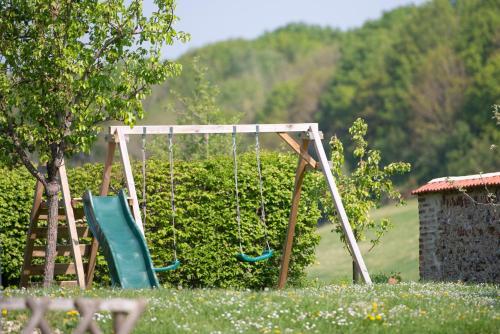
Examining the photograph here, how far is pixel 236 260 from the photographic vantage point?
16922mm

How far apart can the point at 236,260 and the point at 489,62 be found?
4972 cm

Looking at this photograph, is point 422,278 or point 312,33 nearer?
point 422,278

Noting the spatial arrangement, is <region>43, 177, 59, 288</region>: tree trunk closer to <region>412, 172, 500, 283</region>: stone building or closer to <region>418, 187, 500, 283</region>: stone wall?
<region>412, 172, 500, 283</region>: stone building

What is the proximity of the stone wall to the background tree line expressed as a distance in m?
32.7

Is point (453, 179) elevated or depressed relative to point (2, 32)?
depressed

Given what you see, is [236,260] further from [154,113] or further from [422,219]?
[154,113]

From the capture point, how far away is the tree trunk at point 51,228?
14406 millimetres

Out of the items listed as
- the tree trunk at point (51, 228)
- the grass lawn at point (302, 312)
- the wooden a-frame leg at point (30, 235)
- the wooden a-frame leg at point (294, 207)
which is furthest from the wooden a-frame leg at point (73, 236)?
the wooden a-frame leg at point (294, 207)

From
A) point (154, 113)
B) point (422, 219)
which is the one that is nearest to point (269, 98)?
point (154, 113)

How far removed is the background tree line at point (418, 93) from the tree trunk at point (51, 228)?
3748 cm

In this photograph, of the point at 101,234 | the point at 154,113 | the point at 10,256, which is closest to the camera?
the point at 101,234

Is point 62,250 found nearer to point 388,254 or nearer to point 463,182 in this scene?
point 463,182

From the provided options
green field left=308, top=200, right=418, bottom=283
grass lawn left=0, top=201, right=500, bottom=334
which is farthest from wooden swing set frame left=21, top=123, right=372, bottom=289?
green field left=308, top=200, right=418, bottom=283

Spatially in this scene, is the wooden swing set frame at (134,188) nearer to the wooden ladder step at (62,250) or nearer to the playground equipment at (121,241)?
the wooden ladder step at (62,250)
